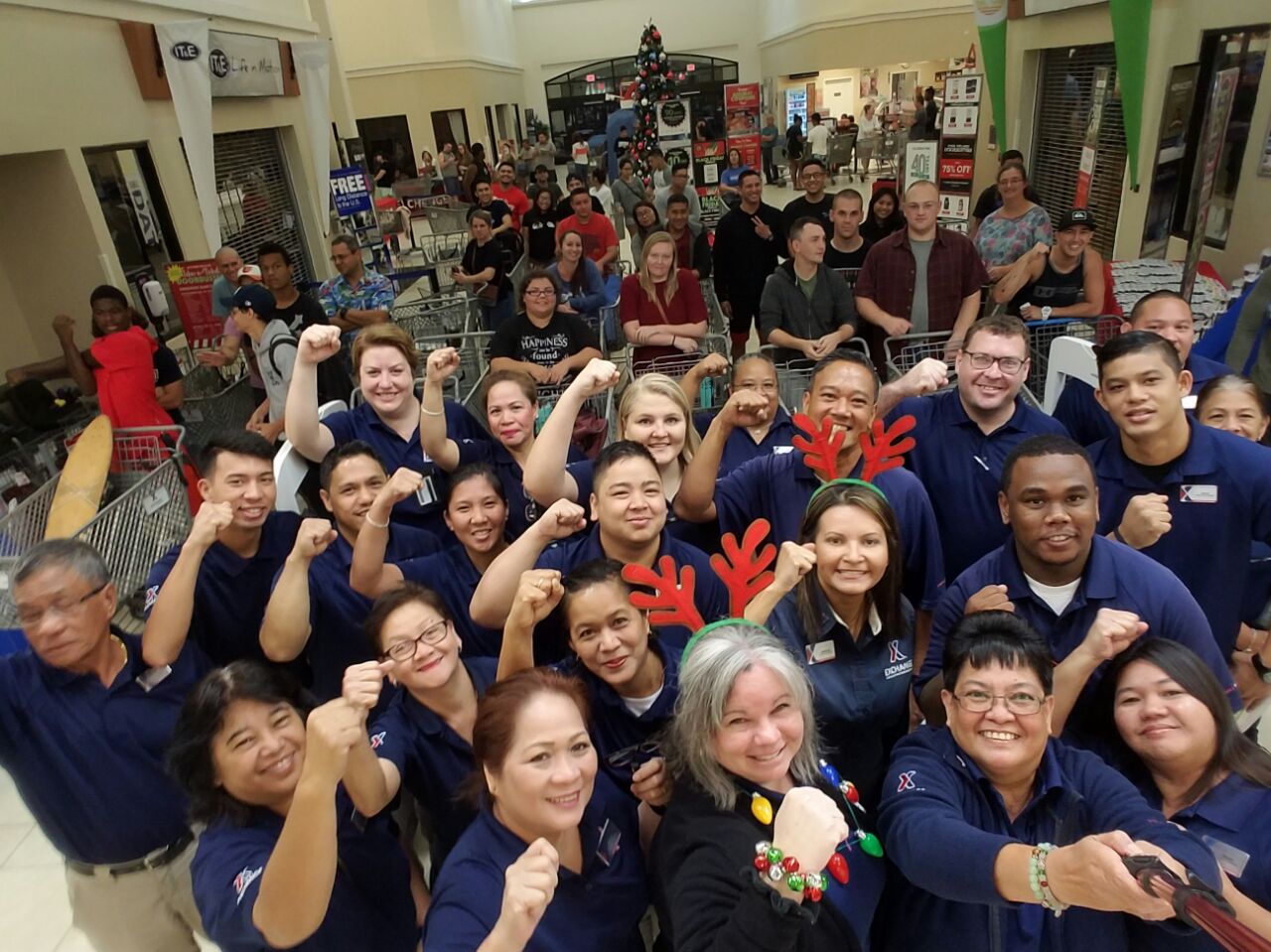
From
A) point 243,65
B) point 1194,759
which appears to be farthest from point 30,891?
point 243,65

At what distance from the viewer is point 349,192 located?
27.6 ft

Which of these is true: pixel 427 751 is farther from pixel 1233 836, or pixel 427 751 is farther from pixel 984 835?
pixel 1233 836

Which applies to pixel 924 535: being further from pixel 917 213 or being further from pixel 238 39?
pixel 238 39

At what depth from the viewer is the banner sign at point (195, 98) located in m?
6.77

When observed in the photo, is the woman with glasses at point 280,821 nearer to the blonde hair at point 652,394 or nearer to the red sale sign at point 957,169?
the blonde hair at point 652,394

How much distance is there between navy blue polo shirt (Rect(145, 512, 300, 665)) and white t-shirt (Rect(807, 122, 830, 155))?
1822 cm

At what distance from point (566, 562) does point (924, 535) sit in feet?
3.64

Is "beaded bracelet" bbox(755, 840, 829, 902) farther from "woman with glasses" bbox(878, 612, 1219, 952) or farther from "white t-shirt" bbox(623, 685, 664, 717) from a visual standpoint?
"white t-shirt" bbox(623, 685, 664, 717)

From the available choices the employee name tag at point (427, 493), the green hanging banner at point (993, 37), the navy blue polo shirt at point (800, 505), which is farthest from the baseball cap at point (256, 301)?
the green hanging banner at point (993, 37)

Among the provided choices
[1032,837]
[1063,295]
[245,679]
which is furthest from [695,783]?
[1063,295]

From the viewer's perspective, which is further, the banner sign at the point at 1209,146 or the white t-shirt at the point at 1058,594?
the banner sign at the point at 1209,146

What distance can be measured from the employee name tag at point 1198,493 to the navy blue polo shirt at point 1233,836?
38.2 inches

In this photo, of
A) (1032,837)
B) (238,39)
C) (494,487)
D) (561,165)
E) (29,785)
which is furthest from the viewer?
(561,165)

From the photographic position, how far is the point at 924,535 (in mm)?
2416
